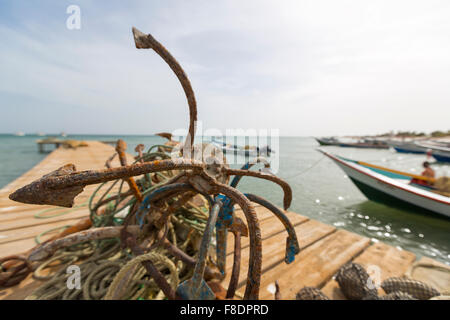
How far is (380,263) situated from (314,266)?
2.34ft

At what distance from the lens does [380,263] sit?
6.16 feet

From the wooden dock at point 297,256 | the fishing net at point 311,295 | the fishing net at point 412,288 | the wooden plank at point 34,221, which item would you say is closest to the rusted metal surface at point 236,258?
the wooden dock at point 297,256

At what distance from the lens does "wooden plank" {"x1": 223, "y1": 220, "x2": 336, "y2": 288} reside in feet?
5.44

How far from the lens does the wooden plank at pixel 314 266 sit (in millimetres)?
1491

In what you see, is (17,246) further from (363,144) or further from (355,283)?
(363,144)

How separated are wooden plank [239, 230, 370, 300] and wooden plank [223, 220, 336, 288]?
63mm

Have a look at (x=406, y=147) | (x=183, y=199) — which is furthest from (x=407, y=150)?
(x=183, y=199)

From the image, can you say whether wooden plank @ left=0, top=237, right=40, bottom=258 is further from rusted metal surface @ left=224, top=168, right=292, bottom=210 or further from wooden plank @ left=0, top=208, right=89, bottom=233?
rusted metal surface @ left=224, top=168, right=292, bottom=210

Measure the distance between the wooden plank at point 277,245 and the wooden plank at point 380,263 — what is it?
432 mm

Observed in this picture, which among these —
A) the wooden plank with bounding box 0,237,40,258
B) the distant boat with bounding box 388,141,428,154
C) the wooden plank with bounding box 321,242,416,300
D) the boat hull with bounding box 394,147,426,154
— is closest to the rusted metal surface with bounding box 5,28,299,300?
the wooden plank with bounding box 321,242,416,300
